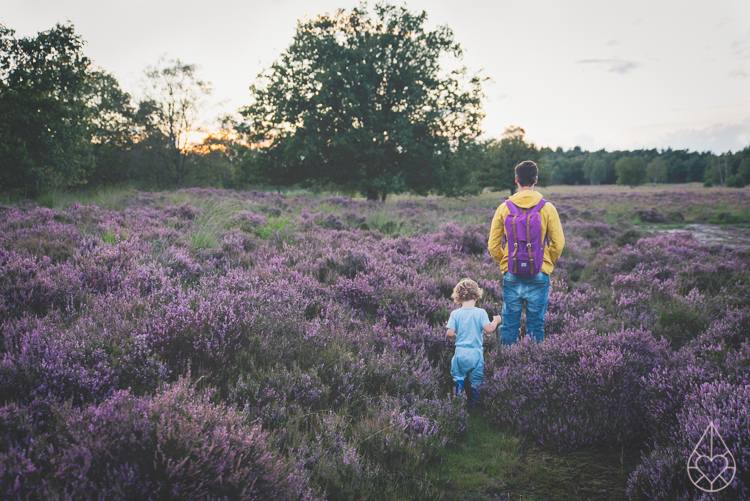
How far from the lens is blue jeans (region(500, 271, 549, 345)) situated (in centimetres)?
388

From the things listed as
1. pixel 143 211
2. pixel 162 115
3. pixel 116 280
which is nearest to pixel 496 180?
pixel 162 115

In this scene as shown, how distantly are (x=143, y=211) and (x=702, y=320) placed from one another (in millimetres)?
11154

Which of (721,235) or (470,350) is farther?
(721,235)

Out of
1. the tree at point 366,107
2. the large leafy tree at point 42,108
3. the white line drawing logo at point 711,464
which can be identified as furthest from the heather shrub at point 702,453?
the tree at point 366,107

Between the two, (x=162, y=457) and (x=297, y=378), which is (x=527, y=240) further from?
(x=162, y=457)

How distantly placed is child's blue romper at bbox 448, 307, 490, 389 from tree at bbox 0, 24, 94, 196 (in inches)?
528

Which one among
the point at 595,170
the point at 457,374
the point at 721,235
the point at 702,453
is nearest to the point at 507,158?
the point at 721,235

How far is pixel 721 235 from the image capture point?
45.1ft

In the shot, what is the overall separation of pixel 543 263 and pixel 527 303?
48 centimetres

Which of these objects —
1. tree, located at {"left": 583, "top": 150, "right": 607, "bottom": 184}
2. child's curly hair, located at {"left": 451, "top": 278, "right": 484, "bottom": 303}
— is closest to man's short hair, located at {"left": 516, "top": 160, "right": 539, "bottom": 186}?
child's curly hair, located at {"left": 451, "top": 278, "right": 484, "bottom": 303}

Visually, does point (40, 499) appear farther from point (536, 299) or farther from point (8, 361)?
point (536, 299)

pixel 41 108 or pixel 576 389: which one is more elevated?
pixel 41 108

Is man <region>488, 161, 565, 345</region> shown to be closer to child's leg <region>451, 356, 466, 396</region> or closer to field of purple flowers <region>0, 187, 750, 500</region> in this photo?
field of purple flowers <region>0, 187, 750, 500</region>

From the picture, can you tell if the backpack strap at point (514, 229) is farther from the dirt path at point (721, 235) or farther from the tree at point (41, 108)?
the tree at point (41, 108)
